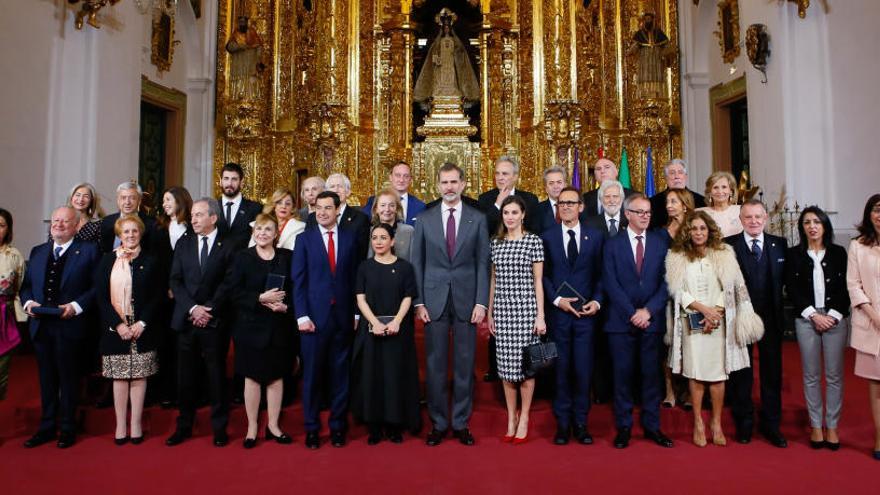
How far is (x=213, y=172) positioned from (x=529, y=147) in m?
5.23

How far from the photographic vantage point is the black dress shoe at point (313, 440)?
3893mm

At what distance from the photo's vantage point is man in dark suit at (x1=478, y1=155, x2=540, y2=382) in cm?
456

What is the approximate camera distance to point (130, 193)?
14.0ft

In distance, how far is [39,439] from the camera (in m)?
3.99

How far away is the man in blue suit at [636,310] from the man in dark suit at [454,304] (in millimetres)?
824

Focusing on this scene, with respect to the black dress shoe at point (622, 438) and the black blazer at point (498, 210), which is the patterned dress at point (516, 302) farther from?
the black dress shoe at point (622, 438)

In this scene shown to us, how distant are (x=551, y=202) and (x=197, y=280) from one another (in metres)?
A: 2.60

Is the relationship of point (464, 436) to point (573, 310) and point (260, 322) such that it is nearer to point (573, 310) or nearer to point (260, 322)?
point (573, 310)

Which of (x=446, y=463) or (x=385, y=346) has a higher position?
(x=385, y=346)

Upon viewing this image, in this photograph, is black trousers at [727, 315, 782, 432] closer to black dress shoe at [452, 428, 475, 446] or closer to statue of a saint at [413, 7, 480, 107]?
black dress shoe at [452, 428, 475, 446]

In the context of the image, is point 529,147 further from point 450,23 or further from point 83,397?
point 83,397

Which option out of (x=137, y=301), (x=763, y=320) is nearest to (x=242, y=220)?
(x=137, y=301)

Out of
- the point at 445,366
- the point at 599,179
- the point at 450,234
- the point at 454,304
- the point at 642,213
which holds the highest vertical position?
the point at 599,179

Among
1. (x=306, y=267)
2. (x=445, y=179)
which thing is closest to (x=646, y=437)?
(x=445, y=179)
